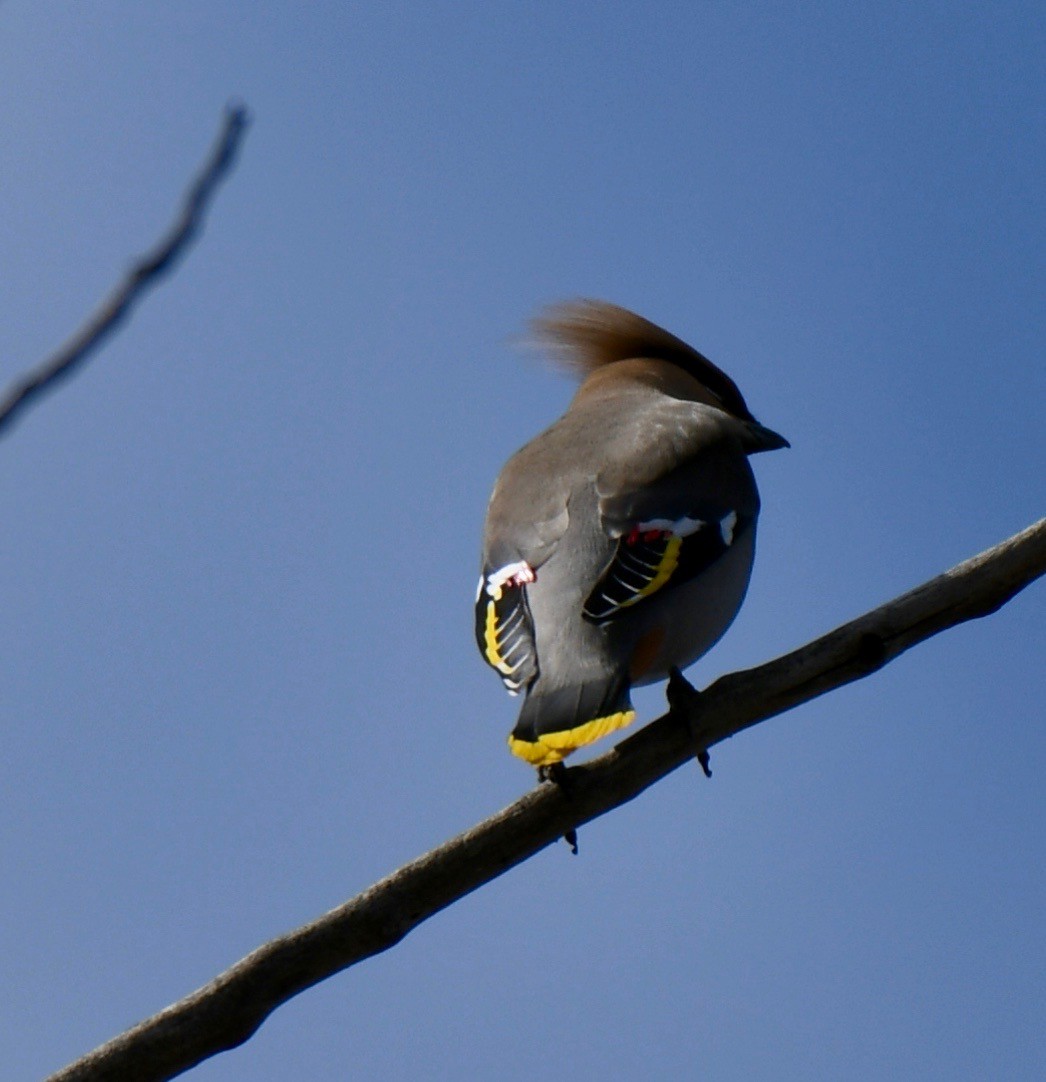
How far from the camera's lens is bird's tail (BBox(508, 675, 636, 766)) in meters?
3.17

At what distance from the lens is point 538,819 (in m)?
2.95

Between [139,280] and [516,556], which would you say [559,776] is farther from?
[139,280]

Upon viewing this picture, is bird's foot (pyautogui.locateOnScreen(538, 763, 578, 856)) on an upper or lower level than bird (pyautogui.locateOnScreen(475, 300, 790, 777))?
lower

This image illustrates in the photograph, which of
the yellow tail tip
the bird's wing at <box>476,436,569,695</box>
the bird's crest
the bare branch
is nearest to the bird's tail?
the yellow tail tip

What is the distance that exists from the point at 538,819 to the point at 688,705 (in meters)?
0.41

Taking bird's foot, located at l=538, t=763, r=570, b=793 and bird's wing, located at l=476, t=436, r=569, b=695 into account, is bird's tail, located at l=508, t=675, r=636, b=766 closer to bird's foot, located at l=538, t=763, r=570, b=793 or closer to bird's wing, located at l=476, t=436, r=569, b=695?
bird's foot, located at l=538, t=763, r=570, b=793

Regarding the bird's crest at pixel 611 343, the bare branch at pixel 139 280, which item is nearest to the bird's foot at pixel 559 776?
the bare branch at pixel 139 280

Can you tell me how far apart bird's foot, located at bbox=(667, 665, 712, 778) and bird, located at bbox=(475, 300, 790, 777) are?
8cm

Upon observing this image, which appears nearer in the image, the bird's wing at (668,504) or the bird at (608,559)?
the bird at (608,559)

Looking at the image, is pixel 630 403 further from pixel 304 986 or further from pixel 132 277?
pixel 132 277

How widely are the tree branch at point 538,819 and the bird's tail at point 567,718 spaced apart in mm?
57

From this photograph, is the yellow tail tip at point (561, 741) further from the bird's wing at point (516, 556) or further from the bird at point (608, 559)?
the bird's wing at point (516, 556)

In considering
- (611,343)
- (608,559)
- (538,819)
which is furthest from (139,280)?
(611,343)

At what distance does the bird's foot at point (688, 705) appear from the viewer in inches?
125
